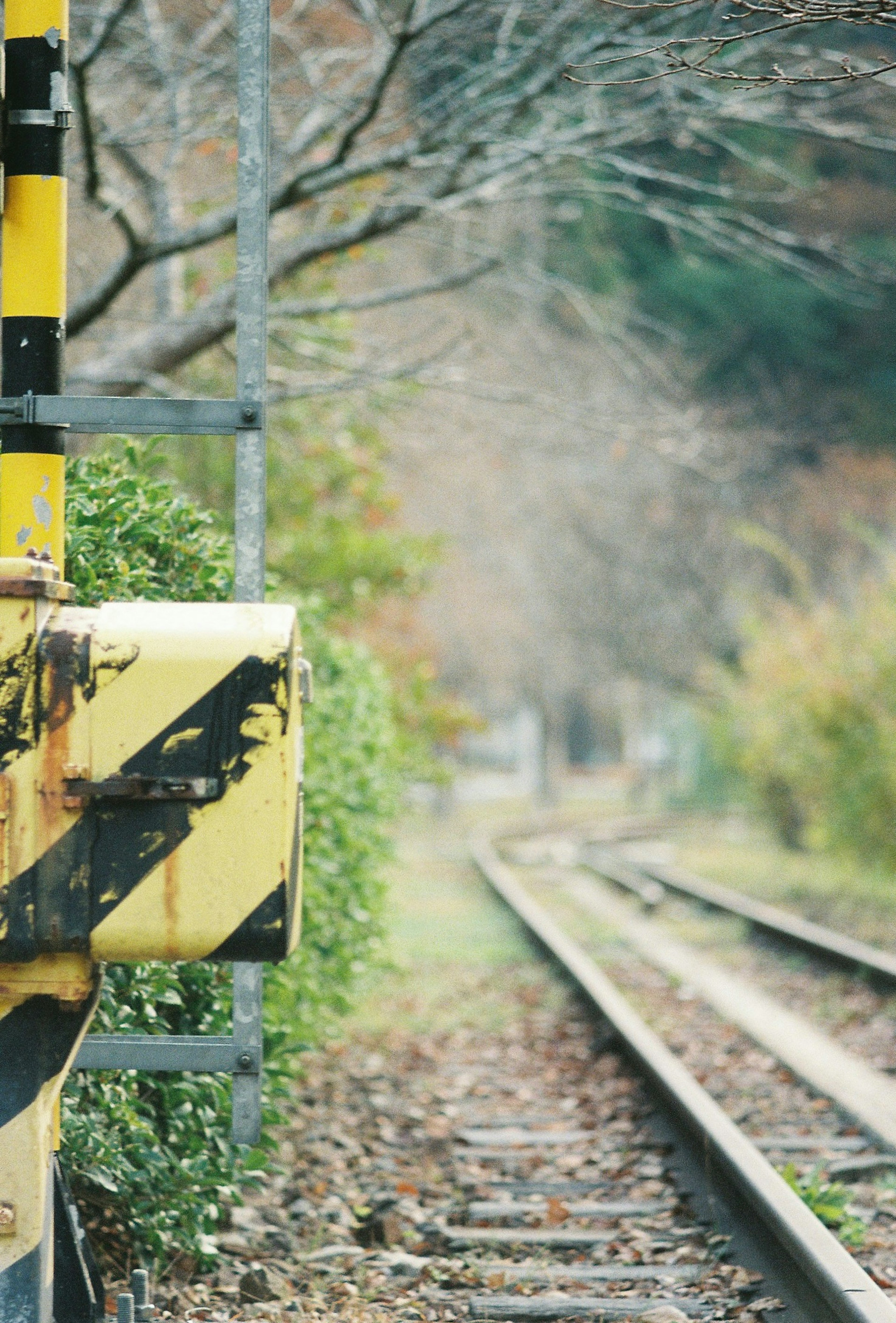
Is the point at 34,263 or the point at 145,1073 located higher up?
the point at 34,263

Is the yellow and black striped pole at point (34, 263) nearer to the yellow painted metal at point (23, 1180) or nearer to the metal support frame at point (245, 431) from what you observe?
the metal support frame at point (245, 431)

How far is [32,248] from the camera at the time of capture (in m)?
3.05

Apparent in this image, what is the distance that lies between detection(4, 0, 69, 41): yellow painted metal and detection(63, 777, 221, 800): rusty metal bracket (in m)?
1.63

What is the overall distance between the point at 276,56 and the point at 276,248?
7.99 ft

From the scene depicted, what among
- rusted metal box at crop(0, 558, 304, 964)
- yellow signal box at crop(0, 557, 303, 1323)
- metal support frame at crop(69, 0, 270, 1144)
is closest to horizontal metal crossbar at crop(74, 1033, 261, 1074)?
metal support frame at crop(69, 0, 270, 1144)

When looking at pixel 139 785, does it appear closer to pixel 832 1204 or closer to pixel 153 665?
pixel 153 665

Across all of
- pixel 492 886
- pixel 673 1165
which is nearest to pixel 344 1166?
pixel 673 1165

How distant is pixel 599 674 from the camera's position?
35562mm

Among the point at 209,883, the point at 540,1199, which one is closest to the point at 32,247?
the point at 209,883

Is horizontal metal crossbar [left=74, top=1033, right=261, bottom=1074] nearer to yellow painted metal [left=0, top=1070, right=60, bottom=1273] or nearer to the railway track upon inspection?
yellow painted metal [left=0, top=1070, right=60, bottom=1273]

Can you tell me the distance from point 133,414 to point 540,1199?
336 cm

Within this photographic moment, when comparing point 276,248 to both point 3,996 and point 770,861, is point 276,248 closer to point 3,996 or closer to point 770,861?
point 3,996

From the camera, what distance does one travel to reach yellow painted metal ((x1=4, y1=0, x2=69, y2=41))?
10.0ft

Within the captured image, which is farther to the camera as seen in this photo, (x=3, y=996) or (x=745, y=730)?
(x=745, y=730)
